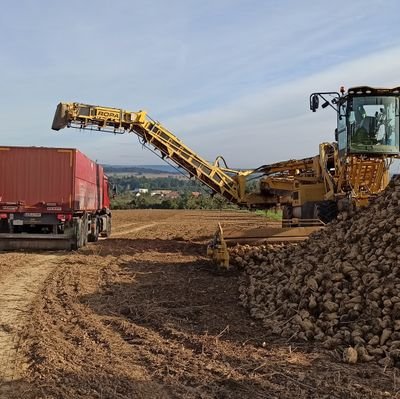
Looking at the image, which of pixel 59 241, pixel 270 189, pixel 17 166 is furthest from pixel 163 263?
pixel 270 189

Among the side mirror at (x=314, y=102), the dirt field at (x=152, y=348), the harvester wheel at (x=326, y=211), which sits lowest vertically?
the dirt field at (x=152, y=348)

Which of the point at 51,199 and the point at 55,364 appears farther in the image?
the point at 51,199

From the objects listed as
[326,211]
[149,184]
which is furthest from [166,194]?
[326,211]

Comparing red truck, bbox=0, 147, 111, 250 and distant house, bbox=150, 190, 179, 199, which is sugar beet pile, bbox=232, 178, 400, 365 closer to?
red truck, bbox=0, 147, 111, 250

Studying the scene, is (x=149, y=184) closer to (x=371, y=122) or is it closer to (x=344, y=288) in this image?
(x=371, y=122)

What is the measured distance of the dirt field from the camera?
5320mm

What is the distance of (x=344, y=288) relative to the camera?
757 cm

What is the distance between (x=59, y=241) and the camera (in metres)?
16.6

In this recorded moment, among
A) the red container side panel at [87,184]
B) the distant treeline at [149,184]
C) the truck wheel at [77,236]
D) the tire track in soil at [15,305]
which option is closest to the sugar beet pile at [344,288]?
the tire track in soil at [15,305]

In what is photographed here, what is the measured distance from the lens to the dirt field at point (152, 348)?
5320mm

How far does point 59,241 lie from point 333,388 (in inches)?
498

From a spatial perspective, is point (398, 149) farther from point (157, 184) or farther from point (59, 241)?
point (157, 184)

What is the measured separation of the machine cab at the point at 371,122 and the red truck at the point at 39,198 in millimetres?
7760

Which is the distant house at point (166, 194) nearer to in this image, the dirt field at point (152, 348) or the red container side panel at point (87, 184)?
the red container side panel at point (87, 184)
